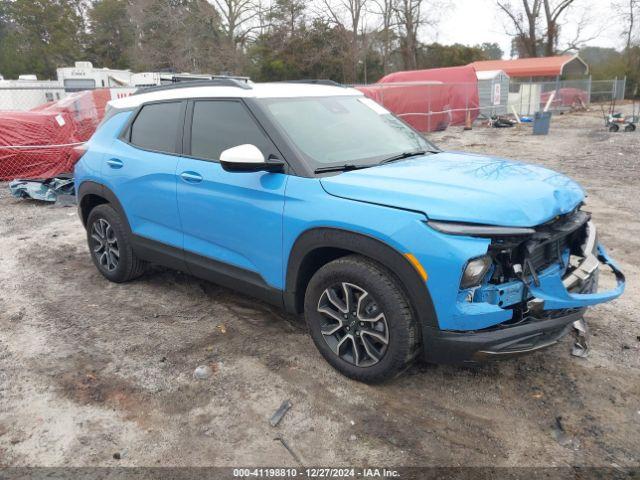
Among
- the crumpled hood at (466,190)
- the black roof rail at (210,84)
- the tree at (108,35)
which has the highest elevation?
the tree at (108,35)

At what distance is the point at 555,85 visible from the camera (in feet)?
104

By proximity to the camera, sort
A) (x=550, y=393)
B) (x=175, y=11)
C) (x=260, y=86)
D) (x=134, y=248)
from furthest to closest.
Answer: (x=175, y=11), (x=134, y=248), (x=260, y=86), (x=550, y=393)

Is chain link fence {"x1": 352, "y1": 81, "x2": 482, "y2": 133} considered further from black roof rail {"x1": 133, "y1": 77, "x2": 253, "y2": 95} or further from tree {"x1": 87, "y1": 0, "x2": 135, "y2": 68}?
tree {"x1": 87, "y1": 0, "x2": 135, "y2": 68}

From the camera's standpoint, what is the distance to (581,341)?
355 cm

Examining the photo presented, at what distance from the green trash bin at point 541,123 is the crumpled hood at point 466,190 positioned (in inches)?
662

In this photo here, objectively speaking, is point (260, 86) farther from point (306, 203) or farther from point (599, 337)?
point (599, 337)

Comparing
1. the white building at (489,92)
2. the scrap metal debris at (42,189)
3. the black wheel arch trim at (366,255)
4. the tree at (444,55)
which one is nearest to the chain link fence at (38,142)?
the scrap metal debris at (42,189)

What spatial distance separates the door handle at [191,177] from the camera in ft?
12.6

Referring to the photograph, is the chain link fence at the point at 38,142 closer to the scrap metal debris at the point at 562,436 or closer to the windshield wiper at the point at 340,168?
the windshield wiper at the point at 340,168

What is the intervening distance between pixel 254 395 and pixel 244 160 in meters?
1.47

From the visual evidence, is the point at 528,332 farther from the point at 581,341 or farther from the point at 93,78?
the point at 93,78

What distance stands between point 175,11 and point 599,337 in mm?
40521

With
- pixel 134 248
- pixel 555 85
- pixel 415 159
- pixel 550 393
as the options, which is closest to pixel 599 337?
pixel 550 393

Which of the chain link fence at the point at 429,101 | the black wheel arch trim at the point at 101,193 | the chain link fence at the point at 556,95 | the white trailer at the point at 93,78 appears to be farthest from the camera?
the chain link fence at the point at 556,95
